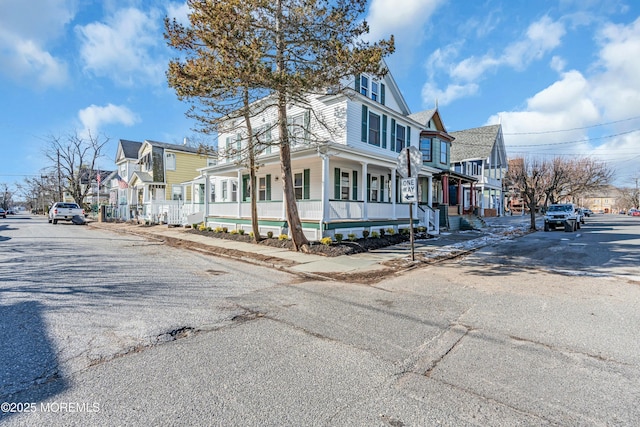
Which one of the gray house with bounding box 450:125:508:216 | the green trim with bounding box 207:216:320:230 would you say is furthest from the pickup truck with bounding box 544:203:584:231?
the green trim with bounding box 207:216:320:230

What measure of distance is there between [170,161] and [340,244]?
24213 millimetres

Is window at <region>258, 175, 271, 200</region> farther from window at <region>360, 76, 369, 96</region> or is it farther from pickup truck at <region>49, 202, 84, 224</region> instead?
pickup truck at <region>49, 202, 84, 224</region>

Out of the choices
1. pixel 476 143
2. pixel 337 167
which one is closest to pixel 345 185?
pixel 337 167

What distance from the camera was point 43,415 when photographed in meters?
2.54

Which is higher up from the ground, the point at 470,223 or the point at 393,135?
the point at 393,135

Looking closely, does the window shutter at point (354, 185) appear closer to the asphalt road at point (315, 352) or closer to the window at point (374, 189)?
the window at point (374, 189)

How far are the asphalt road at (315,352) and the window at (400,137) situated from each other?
43.0ft

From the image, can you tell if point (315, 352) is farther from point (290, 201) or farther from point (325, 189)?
point (325, 189)

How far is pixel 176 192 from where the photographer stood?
1212 inches

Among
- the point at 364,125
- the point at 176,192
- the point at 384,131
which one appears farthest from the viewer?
the point at 176,192

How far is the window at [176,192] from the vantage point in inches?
1204

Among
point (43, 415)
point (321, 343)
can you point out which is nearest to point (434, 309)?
point (321, 343)

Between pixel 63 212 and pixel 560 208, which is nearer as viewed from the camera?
pixel 560 208

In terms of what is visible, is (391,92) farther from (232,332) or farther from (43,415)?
(43,415)
